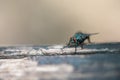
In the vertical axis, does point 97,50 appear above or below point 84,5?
below

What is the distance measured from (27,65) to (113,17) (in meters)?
4.21

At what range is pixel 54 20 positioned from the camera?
222 inches

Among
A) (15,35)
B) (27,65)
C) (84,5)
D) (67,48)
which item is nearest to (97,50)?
(67,48)

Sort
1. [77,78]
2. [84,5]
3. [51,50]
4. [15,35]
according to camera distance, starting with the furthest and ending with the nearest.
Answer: [84,5]
[15,35]
[51,50]
[77,78]

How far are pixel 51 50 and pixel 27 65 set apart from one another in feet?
0.33

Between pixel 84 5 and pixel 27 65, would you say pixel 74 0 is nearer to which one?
pixel 84 5

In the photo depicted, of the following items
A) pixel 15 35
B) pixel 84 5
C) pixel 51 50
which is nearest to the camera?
pixel 51 50

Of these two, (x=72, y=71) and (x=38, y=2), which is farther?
(x=38, y=2)

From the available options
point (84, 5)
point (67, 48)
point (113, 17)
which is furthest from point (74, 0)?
point (67, 48)

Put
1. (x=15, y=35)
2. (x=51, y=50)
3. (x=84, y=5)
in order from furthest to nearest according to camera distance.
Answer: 1. (x=84, y=5)
2. (x=15, y=35)
3. (x=51, y=50)

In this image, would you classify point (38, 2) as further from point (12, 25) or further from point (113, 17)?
point (113, 17)

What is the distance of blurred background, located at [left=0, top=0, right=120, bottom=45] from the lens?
17.1ft

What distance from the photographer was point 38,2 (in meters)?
5.84

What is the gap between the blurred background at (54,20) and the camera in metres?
5.22
